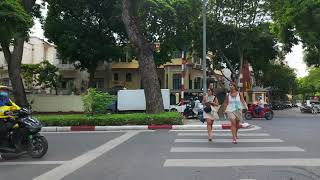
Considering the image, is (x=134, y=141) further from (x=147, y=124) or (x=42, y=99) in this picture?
(x=42, y=99)

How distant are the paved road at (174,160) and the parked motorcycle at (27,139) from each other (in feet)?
0.73

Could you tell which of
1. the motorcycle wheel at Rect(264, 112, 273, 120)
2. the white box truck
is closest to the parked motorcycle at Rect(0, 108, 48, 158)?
the motorcycle wheel at Rect(264, 112, 273, 120)

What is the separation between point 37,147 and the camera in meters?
11.8

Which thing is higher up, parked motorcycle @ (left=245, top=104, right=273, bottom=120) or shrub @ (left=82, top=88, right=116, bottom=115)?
shrub @ (left=82, top=88, right=116, bottom=115)

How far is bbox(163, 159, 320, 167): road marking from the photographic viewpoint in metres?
10.0

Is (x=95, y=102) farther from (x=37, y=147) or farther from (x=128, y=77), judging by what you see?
(x=128, y=77)

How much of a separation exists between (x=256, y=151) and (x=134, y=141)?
4198 millimetres

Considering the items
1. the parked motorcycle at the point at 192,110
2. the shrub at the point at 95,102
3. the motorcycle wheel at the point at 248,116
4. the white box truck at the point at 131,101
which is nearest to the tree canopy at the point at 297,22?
the motorcycle wheel at the point at 248,116

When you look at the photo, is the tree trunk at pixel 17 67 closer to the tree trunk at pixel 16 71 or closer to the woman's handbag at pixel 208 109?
the tree trunk at pixel 16 71

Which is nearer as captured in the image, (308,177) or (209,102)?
(308,177)

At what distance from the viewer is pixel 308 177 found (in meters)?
8.71

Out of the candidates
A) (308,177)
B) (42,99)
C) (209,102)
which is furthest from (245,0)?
(308,177)

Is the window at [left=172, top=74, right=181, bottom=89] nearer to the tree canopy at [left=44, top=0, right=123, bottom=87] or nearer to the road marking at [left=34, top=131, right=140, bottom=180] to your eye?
the tree canopy at [left=44, top=0, right=123, bottom=87]

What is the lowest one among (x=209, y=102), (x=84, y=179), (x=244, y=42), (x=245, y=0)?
(x=84, y=179)
